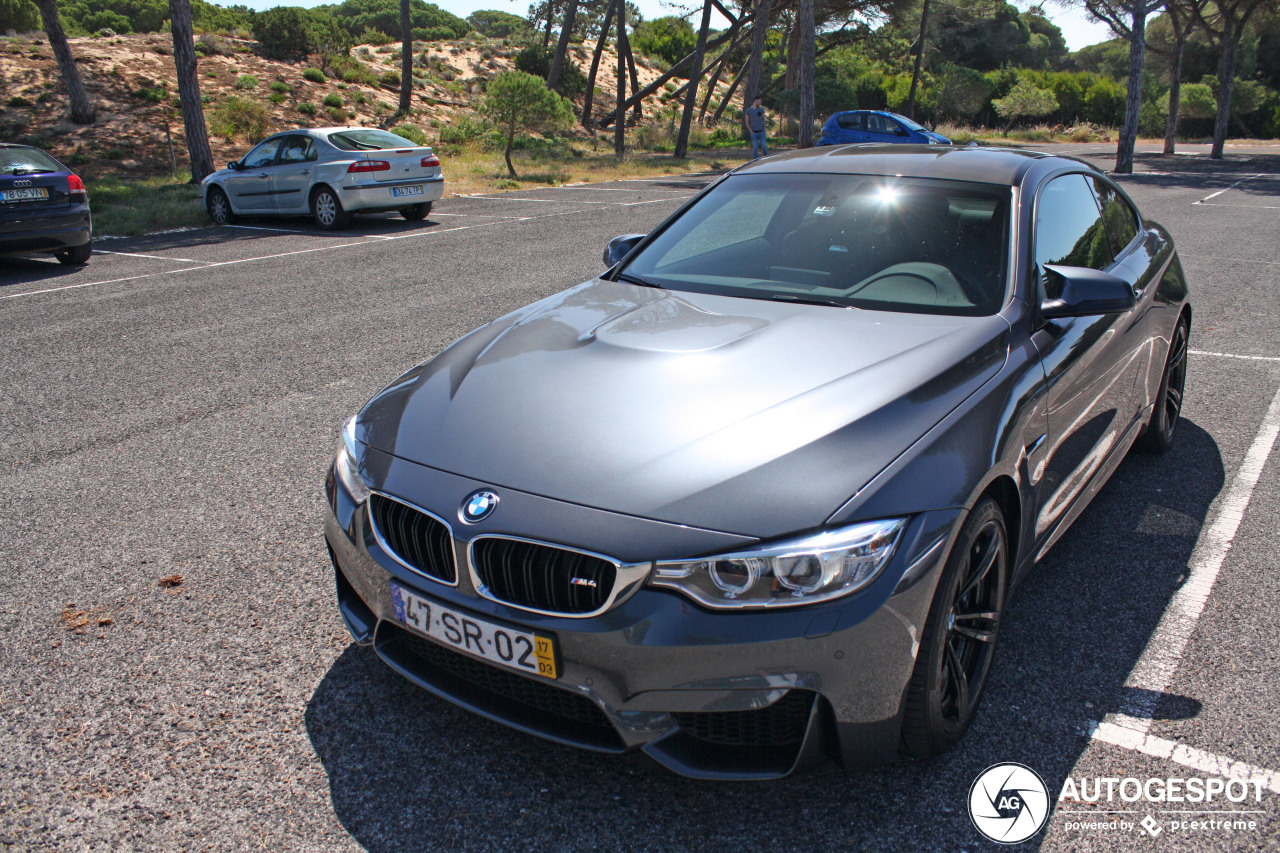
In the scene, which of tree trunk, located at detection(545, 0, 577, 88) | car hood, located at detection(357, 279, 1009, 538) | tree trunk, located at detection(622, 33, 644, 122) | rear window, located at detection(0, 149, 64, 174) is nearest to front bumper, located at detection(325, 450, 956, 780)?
car hood, located at detection(357, 279, 1009, 538)

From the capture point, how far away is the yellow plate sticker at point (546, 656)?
80.2 inches

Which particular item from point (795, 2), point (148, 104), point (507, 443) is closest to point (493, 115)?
point (148, 104)

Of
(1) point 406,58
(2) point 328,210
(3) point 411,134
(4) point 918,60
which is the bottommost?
(2) point 328,210

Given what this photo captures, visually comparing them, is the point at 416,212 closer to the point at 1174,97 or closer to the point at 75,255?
the point at 75,255

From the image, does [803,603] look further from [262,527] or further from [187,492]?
[187,492]

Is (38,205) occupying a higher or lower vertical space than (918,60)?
lower

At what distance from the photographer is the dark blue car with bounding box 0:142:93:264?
31.6 ft

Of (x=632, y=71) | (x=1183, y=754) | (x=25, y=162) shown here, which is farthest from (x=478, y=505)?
(x=632, y=71)

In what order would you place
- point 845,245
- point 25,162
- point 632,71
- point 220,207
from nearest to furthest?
1. point 845,245
2. point 25,162
3. point 220,207
4. point 632,71

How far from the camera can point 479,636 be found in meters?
2.13

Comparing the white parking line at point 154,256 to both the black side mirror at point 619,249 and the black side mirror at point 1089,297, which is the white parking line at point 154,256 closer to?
the black side mirror at point 619,249

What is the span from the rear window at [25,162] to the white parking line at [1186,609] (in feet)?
37.0

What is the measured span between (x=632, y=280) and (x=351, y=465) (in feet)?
4.81

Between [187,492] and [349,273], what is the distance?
602cm
